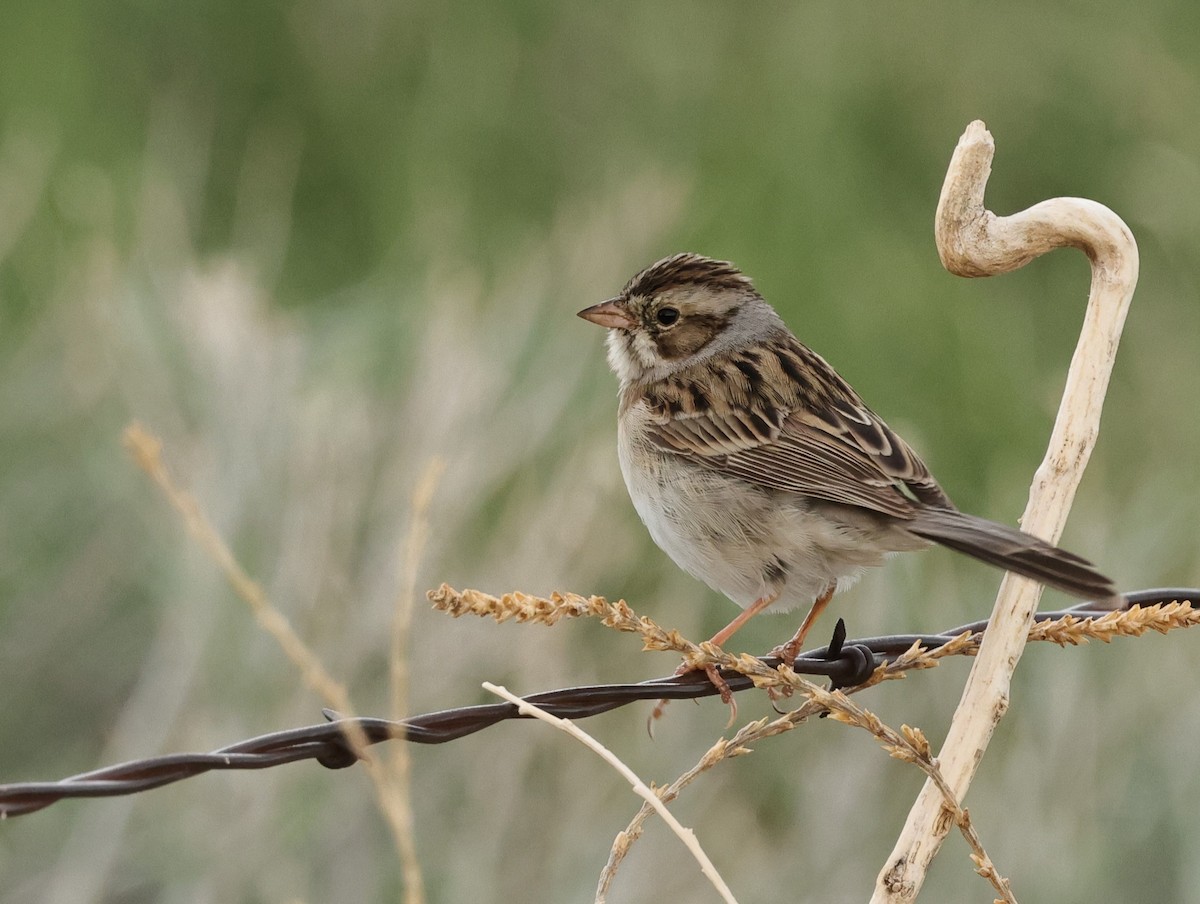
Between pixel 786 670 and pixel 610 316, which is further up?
pixel 610 316

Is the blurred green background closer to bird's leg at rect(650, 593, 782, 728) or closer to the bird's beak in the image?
the bird's beak

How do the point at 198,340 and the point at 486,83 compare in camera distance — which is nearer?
the point at 198,340

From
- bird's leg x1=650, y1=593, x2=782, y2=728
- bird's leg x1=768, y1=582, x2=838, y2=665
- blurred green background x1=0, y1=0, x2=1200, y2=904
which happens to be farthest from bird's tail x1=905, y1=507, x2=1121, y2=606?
blurred green background x1=0, y1=0, x2=1200, y2=904

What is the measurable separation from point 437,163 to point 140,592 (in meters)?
3.47

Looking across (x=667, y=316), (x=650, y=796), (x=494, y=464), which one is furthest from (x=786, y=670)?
(x=494, y=464)

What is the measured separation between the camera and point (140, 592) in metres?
5.18

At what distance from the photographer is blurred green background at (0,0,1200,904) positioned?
457 cm

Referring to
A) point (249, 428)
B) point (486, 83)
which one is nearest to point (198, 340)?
point (249, 428)

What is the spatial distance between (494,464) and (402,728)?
10.5 ft

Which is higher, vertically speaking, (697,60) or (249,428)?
(697,60)

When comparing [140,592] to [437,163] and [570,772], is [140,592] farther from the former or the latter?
[437,163]

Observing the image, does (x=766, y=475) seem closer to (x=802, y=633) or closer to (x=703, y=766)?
(x=802, y=633)

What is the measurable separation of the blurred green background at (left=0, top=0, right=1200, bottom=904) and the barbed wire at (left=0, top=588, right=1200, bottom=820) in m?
1.31

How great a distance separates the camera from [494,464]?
5.50 m
